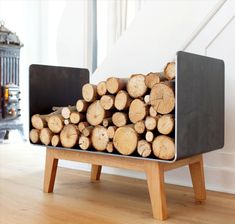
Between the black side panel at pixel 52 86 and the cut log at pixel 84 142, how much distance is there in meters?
0.41

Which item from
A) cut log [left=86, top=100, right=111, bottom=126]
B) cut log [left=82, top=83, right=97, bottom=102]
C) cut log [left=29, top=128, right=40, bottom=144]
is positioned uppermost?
cut log [left=82, top=83, right=97, bottom=102]

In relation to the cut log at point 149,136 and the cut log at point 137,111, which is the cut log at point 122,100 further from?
the cut log at point 149,136

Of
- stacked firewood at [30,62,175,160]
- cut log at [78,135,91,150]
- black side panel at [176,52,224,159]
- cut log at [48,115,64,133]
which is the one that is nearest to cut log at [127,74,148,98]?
stacked firewood at [30,62,175,160]

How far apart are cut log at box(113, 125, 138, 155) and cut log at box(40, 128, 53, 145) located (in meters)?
0.44

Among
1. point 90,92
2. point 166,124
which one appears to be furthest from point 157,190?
point 90,92

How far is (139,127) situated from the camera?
1893mm

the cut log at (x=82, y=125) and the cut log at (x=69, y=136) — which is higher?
the cut log at (x=82, y=125)

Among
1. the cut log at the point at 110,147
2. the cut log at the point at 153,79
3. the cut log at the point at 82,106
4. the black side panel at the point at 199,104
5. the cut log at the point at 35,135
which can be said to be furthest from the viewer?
the cut log at the point at 35,135

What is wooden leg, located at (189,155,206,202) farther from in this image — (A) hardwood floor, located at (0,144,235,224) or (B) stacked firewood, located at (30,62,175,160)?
(B) stacked firewood, located at (30,62,175,160)

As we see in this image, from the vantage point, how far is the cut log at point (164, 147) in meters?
1.77

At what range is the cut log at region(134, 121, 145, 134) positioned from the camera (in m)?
1.88

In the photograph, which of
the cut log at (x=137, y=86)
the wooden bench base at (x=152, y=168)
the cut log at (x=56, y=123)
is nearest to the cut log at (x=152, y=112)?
the cut log at (x=137, y=86)

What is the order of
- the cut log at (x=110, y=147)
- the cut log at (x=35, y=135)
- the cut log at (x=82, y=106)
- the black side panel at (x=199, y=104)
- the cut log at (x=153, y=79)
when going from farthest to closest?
1. the cut log at (x=35, y=135)
2. the cut log at (x=82, y=106)
3. the cut log at (x=110, y=147)
4. the cut log at (x=153, y=79)
5. the black side panel at (x=199, y=104)

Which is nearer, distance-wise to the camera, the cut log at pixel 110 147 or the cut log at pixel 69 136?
the cut log at pixel 110 147
